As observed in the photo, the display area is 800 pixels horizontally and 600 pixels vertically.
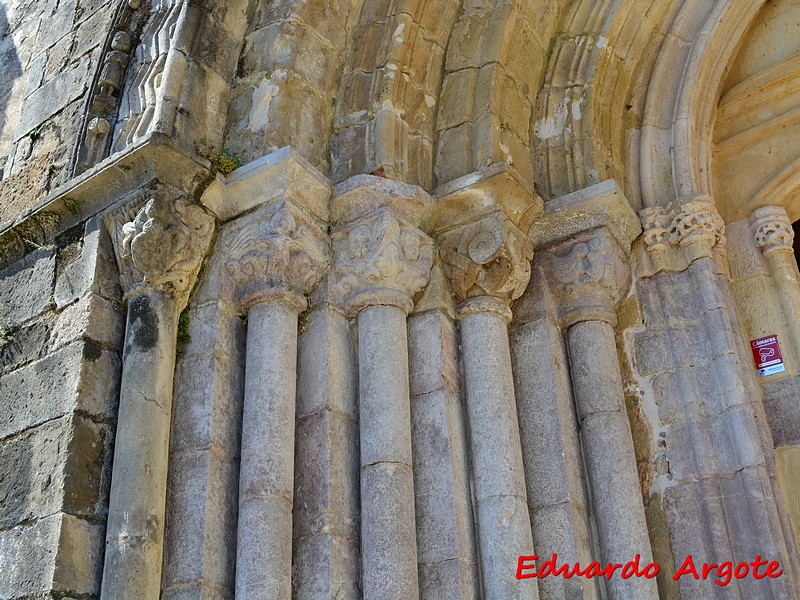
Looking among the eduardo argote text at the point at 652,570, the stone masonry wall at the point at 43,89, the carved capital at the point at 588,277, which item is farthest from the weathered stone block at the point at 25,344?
the carved capital at the point at 588,277

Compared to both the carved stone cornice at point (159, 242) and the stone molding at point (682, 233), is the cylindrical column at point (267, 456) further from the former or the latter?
the stone molding at point (682, 233)

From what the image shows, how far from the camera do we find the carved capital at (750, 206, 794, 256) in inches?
179

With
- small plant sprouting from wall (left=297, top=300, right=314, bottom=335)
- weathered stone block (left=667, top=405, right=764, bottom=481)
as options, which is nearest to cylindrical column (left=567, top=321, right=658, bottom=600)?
weathered stone block (left=667, top=405, right=764, bottom=481)

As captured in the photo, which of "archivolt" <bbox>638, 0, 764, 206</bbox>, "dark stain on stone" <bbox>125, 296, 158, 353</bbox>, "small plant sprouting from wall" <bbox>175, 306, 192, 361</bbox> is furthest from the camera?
"archivolt" <bbox>638, 0, 764, 206</bbox>

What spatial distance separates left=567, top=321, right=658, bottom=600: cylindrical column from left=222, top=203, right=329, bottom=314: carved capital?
1229 mm

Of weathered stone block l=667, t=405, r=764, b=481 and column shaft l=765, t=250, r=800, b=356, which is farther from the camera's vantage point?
column shaft l=765, t=250, r=800, b=356

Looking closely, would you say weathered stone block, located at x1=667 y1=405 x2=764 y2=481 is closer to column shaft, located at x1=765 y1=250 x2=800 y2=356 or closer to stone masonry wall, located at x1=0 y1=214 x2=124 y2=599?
column shaft, located at x1=765 y1=250 x2=800 y2=356

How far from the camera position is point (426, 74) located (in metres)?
4.46

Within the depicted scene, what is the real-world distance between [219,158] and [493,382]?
1463 mm

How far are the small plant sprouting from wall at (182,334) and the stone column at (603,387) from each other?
5.42 ft

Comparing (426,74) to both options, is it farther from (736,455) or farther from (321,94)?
(736,455)

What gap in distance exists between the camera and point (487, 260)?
395 cm

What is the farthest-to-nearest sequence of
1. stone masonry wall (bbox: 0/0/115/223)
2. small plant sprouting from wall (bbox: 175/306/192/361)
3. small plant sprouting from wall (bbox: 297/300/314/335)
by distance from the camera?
stone masonry wall (bbox: 0/0/115/223)
small plant sprouting from wall (bbox: 297/300/314/335)
small plant sprouting from wall (bbox: 175/306/192/361)

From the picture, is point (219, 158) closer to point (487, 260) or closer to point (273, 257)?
point (273, 257)
